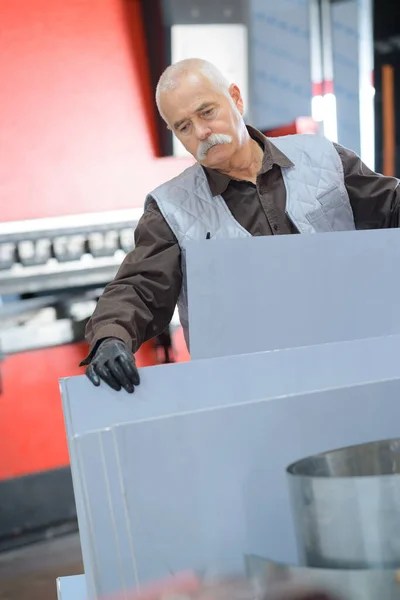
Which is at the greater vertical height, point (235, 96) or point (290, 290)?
point (235, 96)

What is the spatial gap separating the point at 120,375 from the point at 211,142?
2.93ft

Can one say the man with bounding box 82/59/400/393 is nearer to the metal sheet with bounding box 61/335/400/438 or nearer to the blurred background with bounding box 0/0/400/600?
the metal sheet with bounding box 61/335/400/438

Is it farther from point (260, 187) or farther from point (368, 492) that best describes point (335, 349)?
point (260, 187)

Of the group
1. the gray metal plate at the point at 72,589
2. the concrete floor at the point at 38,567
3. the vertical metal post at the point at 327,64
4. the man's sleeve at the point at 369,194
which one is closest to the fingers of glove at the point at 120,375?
the gray metal plate at the point at 72,589

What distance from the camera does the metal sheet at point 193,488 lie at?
0.59 meters

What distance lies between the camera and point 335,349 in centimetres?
76

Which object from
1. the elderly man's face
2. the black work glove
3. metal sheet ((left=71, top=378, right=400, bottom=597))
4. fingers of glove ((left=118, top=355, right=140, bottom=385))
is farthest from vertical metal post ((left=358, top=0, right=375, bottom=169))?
metal sheet ((left=71, top=378, right=400, bottom=597))

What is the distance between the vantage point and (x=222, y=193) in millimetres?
1678

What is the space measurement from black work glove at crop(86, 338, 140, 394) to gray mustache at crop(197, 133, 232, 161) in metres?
0.63

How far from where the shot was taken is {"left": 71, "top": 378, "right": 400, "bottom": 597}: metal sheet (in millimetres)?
585

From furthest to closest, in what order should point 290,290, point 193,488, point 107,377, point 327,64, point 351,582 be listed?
point 327,64, point 290,290, point 107,377, point 193,488, point 351,582

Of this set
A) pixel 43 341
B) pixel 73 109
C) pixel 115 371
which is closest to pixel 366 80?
pixel 73 109

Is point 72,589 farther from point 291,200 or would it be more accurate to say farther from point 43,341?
point 43,341

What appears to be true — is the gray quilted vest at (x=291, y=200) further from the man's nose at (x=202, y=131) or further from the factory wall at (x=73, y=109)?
the factory wall at (x=73, y=109)
